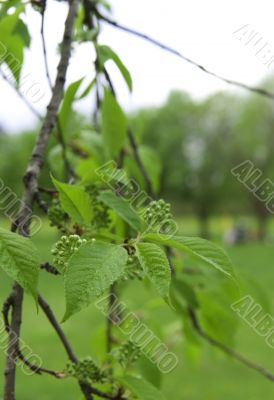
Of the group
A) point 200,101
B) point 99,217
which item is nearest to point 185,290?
point 99,217

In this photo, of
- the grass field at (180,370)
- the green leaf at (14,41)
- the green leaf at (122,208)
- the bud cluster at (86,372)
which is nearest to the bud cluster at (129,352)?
the bud cluster at (86,372)

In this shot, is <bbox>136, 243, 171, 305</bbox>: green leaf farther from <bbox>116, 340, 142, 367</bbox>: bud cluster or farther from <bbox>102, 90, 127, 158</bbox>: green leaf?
<bbox>102, 90, 127, 158</bbox>: green leaf

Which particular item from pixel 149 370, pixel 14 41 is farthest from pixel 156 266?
pixel 14 41

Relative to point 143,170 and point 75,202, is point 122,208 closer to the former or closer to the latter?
point 75,202

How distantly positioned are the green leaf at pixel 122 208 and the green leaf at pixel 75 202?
0.02 m

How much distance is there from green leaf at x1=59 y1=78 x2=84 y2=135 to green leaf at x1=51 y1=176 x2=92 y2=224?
0.94 feet

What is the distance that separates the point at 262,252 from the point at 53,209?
52.8 feet

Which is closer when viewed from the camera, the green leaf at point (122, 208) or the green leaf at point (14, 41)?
the green leaf at point (122, 208)

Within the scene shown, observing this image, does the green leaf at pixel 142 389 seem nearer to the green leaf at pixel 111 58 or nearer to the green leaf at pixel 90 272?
the green leaf at pixel 90 272

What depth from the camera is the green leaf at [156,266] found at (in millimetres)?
524

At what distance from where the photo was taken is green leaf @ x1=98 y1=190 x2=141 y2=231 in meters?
0.73

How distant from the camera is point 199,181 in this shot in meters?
21.1

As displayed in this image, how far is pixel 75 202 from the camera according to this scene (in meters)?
0.71


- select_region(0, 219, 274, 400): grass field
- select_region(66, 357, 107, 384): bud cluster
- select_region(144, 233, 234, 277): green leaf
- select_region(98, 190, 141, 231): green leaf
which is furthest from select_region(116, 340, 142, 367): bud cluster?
select_region(0, 219, 274, 400): grass field
